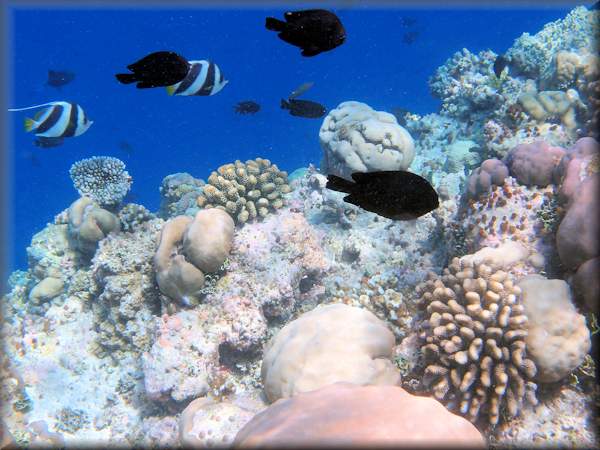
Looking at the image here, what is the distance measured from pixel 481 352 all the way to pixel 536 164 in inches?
108

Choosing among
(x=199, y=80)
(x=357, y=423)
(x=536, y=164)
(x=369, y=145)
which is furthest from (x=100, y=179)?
(x=536, y=164)

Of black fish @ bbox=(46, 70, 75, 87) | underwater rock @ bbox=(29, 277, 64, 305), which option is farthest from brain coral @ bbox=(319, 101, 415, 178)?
black fish @ bbox=(46, 70, 75, 87)

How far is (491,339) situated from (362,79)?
79.3m

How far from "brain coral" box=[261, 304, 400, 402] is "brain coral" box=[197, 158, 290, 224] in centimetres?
240

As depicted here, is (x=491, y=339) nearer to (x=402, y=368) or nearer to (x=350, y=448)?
(x=402, y=368)

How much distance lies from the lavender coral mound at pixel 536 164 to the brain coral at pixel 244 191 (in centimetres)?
348

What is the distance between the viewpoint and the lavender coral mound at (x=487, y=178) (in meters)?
4.81

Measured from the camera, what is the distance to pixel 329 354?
360 centimetres

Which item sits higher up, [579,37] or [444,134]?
[579,37]

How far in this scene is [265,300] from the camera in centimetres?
505

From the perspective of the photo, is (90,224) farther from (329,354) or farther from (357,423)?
(357,423)

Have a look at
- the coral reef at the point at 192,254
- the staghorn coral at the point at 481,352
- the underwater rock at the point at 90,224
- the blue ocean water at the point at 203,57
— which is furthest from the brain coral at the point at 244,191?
the blue ocean water at the point at 203,57

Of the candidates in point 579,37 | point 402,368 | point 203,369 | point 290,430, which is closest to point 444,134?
point 579,37

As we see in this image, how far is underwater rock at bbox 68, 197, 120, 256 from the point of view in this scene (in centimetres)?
685
